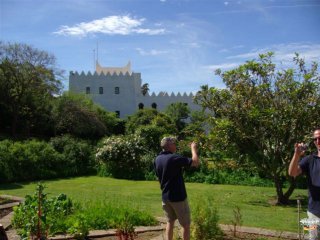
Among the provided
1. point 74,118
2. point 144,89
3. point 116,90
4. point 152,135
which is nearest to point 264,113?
point 152,135

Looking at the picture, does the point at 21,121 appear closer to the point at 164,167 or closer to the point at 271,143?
the point at 271,143

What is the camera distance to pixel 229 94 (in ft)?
41.5

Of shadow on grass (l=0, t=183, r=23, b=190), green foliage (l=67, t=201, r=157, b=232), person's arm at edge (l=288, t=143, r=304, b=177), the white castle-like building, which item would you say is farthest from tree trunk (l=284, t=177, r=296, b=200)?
the white castle-like building

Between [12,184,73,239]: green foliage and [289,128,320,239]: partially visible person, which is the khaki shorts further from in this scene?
[12,184,73,239]: green foliage

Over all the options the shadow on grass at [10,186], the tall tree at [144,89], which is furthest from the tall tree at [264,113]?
the tall tree at [144,89]

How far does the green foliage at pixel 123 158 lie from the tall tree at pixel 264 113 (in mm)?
9140

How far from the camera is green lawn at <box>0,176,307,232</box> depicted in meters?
9.20

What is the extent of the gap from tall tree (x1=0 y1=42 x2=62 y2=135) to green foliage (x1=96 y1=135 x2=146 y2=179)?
14.4 metres

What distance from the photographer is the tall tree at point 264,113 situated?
11.7 m

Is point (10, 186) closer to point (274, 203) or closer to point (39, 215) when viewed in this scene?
point (274, 203)

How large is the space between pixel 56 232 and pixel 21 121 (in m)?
30.2

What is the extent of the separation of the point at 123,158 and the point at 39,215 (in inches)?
623

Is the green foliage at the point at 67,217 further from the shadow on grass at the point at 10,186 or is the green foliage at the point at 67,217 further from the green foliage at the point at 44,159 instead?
the green foliage at the point at 44,159

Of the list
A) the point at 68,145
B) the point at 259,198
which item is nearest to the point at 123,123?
the point at 68,145
